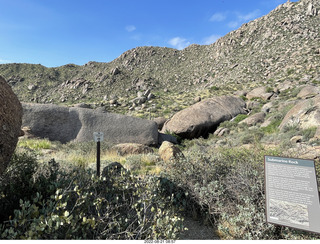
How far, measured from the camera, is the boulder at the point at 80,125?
35.4ft

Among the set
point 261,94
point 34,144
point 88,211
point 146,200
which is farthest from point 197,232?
point 261,94

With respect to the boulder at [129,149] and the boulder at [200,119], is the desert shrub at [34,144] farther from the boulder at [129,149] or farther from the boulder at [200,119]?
the boulder at [200,119]

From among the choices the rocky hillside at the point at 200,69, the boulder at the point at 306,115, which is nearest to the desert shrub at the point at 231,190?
the boulder at the point at 306,115

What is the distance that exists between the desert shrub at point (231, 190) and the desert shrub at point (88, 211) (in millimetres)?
689

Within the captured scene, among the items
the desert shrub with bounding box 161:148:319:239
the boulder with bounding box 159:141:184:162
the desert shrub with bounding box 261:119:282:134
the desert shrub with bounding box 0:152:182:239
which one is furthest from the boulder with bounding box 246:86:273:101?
the desert shrub with bounding box 0:152:182:239

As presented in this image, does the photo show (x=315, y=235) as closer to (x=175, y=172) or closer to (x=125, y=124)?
(x=175, y=172)

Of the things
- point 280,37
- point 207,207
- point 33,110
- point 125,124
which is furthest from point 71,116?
point 280,37

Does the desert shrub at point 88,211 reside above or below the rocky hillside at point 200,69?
below

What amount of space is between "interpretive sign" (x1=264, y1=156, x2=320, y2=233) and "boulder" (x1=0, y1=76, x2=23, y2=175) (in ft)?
13.4

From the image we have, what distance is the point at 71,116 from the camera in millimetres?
11312

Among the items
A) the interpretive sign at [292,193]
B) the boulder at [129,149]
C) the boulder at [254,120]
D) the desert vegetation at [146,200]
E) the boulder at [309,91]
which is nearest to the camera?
the desert vegetation at [146,200]

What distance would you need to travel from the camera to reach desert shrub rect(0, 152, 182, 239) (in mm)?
2258

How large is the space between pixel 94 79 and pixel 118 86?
33.3ft

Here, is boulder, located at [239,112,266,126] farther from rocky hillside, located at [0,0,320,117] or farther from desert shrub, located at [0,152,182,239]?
desert shrub, located at [0,152,182,239]
